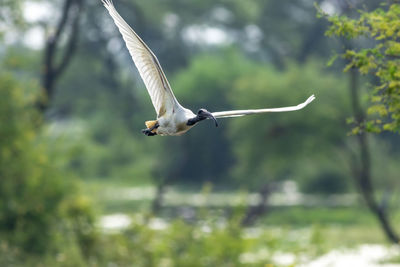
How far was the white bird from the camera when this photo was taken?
5.16 meters

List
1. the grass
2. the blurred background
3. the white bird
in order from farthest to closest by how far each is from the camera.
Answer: the grass → the blurred background → the white bird

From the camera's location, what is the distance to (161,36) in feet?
122

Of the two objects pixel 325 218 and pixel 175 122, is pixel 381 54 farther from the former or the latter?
pixel 325 218

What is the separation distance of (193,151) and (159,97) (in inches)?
1161

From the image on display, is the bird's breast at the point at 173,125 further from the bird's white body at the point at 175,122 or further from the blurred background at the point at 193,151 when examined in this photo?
the blurred background at the point at 193,151

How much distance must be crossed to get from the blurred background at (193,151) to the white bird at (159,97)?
4.10 meters

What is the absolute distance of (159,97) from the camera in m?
5.38

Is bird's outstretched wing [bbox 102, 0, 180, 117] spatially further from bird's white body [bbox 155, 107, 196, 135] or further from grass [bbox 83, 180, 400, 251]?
grass [bbox 83, 180, 400, 251]

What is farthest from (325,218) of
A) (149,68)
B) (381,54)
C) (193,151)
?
(149,68)

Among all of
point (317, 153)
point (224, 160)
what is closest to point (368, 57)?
point (317, 153)

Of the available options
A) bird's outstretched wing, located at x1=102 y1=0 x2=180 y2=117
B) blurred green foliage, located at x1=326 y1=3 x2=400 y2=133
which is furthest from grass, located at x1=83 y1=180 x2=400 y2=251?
bird's outstretched wing, located at x1=102 y1=0 x2=180 y2=117

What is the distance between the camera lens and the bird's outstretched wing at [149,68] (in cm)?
528

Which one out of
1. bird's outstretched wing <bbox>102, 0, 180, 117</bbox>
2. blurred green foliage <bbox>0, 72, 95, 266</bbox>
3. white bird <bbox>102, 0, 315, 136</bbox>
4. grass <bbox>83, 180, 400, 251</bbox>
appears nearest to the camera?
white bird <bbox>102, 0, 315, 136</bbox>

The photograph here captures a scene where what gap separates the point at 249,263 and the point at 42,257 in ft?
13.5
